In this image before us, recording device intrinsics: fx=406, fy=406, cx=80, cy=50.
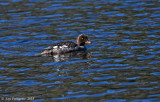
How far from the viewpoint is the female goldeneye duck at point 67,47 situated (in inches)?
734

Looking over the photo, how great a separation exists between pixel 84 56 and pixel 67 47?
4.28ft

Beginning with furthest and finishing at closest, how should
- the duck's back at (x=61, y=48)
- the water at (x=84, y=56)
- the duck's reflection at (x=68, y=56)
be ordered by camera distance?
the duck's back at (x=61, y=48) → the duck's reflection at (x=68, y=56) → the water at (x=84, y=56)

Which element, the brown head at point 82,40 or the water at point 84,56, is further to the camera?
the brown head at point 82,40

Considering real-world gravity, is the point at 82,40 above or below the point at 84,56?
above

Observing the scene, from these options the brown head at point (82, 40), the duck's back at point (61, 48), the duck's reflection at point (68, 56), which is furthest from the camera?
the brown head at point (82, 40)

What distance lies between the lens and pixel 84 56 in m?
18.2

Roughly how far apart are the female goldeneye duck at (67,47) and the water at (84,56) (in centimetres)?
51

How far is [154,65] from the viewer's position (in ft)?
50.4

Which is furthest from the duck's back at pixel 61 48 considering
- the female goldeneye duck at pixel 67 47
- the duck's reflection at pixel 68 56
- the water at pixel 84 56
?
the water at pixel 84 56

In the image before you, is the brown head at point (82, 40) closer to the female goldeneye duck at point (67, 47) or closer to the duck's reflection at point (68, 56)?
the female goldeneye duck at point (67, 47)

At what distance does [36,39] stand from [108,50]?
14.7 ft

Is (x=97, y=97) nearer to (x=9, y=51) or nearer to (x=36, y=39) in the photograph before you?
(x=9, y=51)

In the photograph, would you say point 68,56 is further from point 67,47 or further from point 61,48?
point 67,47

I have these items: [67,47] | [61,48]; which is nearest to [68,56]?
[61,48]
